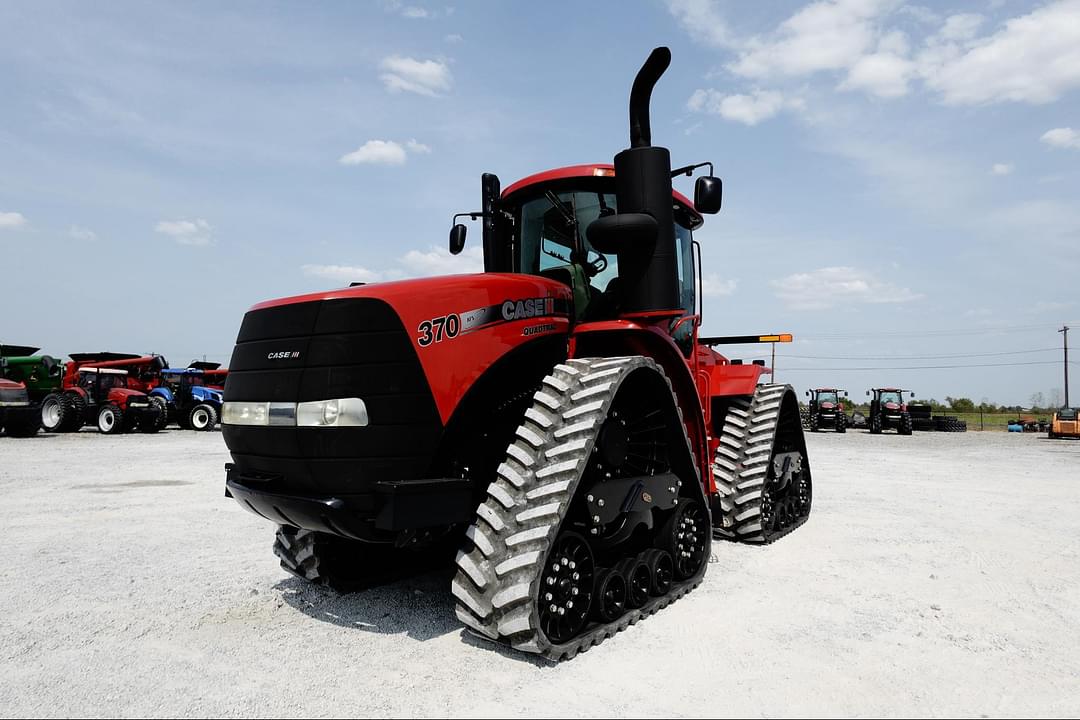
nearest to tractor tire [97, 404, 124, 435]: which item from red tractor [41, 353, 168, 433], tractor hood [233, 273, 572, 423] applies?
red tractor [41, 353, 168, 433]

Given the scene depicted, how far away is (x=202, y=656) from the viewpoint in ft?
11.4

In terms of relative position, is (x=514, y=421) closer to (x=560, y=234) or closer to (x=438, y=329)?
(x=438, y=329)

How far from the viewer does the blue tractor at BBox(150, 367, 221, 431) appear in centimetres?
2500

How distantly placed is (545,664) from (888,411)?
33736 millimetres

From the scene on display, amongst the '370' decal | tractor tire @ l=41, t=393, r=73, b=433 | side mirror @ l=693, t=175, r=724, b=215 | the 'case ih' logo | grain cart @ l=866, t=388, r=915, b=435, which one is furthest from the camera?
grain cart @ l=866, t=388, r=915, b=435

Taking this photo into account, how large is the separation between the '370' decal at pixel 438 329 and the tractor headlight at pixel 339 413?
1.39 feet

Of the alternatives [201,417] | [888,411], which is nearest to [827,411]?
[888,411]

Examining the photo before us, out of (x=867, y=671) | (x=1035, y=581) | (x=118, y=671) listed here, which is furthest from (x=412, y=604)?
(x=1035, y=581)

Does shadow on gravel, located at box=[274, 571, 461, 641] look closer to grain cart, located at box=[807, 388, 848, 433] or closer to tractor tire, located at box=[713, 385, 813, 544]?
tractor tire, located at box=[713, 385, 813, 544]

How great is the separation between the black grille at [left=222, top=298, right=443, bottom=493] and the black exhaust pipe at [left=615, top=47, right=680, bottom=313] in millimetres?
1731

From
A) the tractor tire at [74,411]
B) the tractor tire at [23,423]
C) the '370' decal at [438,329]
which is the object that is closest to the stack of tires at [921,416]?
the tractor tire at [74,411]

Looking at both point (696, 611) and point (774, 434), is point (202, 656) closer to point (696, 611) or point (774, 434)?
point (696, 611)

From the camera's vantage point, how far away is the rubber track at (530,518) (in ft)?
10.6

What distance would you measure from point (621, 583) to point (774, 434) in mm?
2950
